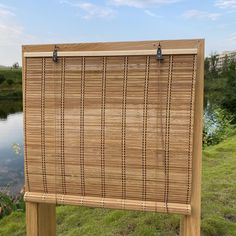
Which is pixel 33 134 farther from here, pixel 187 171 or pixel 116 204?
pixel 187 171

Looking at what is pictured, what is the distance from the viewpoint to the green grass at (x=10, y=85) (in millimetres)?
32447

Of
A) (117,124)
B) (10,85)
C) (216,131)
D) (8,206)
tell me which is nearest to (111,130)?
(117,124)

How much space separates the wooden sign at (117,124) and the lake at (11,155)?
4.12 meters

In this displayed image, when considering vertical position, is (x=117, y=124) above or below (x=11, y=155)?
above

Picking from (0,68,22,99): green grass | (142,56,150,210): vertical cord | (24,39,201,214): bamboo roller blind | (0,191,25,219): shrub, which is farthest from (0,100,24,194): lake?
(0,68,22,99): green grass

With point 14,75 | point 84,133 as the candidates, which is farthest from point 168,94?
point 14,75

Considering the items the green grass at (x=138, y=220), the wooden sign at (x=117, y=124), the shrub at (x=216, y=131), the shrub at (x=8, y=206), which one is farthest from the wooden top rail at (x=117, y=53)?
the shrub at (x=216, y=131)

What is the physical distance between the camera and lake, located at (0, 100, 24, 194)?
25.1 ft

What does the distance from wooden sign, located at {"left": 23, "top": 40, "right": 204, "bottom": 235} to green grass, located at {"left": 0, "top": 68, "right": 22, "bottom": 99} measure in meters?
29.8

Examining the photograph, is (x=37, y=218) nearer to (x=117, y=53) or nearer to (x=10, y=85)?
(x=117, y=53)

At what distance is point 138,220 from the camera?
11.4 ft

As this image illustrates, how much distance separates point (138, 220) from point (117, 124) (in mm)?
1772

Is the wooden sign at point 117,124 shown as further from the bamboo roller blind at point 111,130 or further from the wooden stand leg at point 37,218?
the wooden stand leg at point 37,218

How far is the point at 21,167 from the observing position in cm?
927
